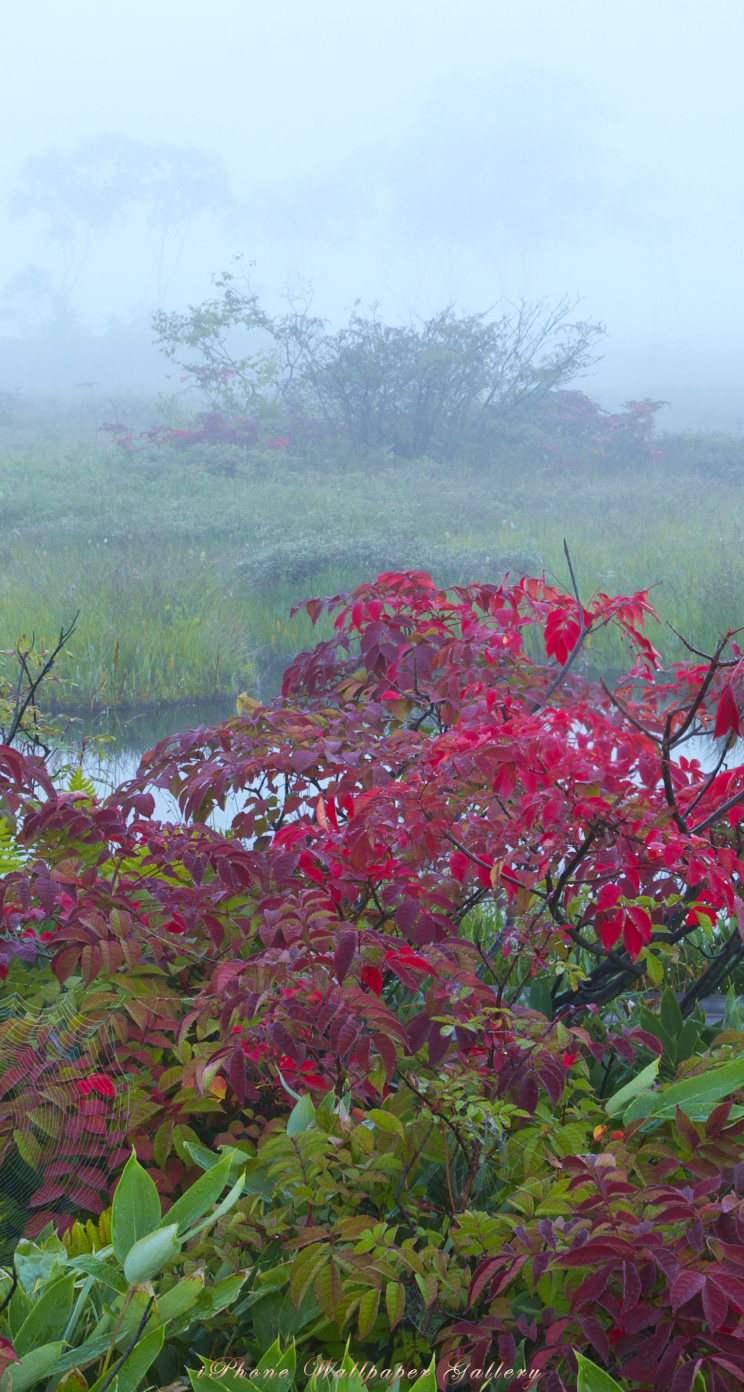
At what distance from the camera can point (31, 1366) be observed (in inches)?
37.0

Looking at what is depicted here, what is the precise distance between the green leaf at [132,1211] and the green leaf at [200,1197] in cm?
3

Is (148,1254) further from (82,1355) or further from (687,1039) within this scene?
(687,1039)

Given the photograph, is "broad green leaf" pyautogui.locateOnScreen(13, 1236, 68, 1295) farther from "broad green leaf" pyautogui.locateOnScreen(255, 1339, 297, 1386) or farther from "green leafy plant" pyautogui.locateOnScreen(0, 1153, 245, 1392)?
"broad green leaf" pyautogui.locateOnScreen(255, 1339, 297, 1386)

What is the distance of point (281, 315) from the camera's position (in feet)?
79.0

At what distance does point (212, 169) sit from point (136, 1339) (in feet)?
217

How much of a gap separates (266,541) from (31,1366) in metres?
12.0

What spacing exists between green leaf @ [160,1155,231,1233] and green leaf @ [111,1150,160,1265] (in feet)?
0.09

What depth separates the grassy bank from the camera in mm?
8367

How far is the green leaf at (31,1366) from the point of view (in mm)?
932

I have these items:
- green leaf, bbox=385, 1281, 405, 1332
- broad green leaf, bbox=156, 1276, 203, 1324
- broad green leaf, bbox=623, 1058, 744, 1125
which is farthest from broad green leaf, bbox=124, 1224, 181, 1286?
broad green leaf, bbox=623, 1058, 744, 1125

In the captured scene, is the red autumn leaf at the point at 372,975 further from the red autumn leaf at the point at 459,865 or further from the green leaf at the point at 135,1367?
the green leaf at the point at 135,1367

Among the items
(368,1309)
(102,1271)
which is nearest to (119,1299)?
(102,1271)

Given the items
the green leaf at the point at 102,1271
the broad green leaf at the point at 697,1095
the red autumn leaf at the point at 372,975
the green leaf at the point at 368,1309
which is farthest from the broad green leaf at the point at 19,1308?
the broad green leaf at the point at 697,1095

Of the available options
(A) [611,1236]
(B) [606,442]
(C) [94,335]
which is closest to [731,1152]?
(A) [611,1236]
